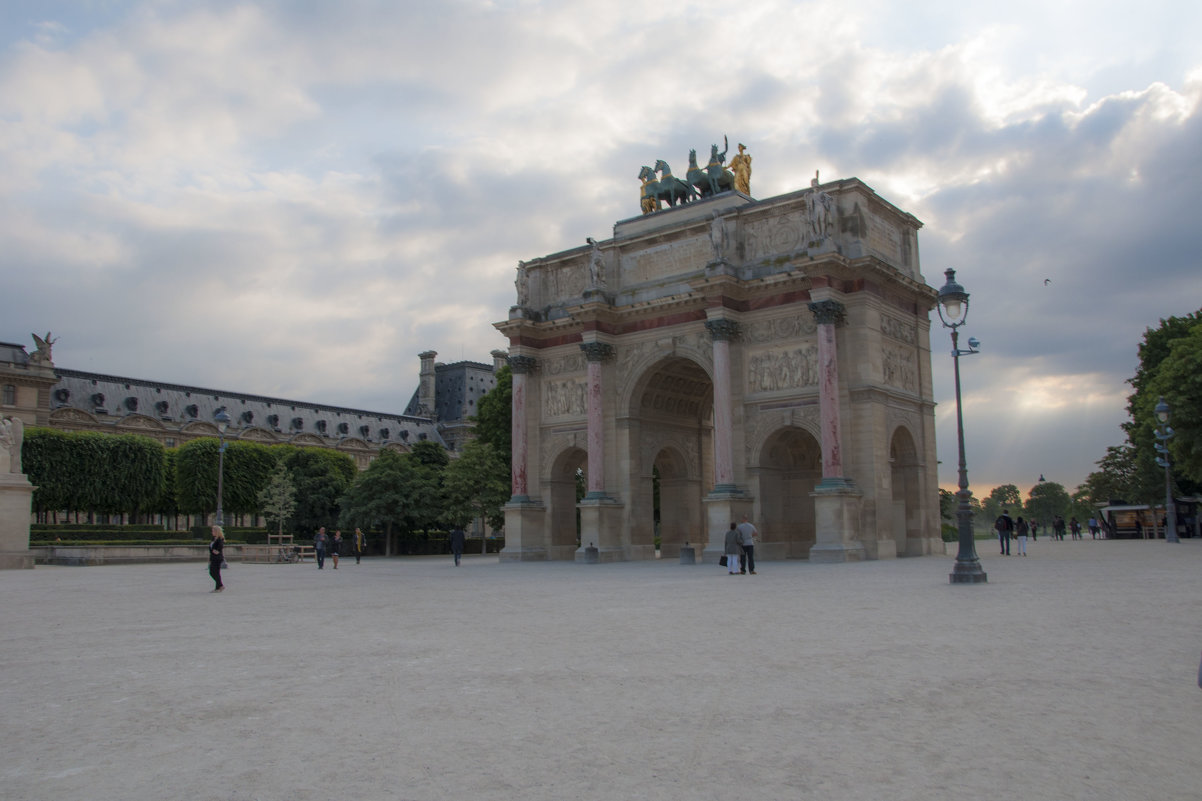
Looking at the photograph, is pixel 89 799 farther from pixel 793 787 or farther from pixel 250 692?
pixel 793 787

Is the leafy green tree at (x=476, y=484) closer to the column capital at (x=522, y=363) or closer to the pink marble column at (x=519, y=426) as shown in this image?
the pink marble column at (x=519, y=426)

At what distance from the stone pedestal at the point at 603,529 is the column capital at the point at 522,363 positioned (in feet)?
25.5

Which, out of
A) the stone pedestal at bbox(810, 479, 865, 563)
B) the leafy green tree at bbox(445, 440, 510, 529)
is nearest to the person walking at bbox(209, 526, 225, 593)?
the stone pedestal at bbox(810, 479, 865, 563)

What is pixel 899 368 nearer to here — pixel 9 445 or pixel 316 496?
pixel 9 445

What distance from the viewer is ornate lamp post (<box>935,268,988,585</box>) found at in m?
21.2

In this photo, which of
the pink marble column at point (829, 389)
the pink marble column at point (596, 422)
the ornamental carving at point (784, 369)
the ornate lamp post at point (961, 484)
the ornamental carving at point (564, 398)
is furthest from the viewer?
the ornamental carving at point (564, 398)

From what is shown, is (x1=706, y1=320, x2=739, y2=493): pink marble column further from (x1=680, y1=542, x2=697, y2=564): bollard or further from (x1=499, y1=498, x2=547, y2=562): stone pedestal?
→ (x1=499, y1=498, x2=547, y2=562): stone pedestal

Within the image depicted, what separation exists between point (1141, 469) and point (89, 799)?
74.4 metres

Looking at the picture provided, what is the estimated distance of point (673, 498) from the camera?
48.2 metres

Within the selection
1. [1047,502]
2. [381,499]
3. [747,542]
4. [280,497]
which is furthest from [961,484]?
[1047,502]

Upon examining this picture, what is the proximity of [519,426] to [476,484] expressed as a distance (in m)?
15.6

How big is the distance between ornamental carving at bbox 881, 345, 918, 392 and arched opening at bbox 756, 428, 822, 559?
13.5 feet

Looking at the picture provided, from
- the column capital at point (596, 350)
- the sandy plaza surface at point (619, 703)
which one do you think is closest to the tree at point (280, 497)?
the column capital at point (596, 350)

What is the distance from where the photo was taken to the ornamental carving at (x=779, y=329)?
39.2m
